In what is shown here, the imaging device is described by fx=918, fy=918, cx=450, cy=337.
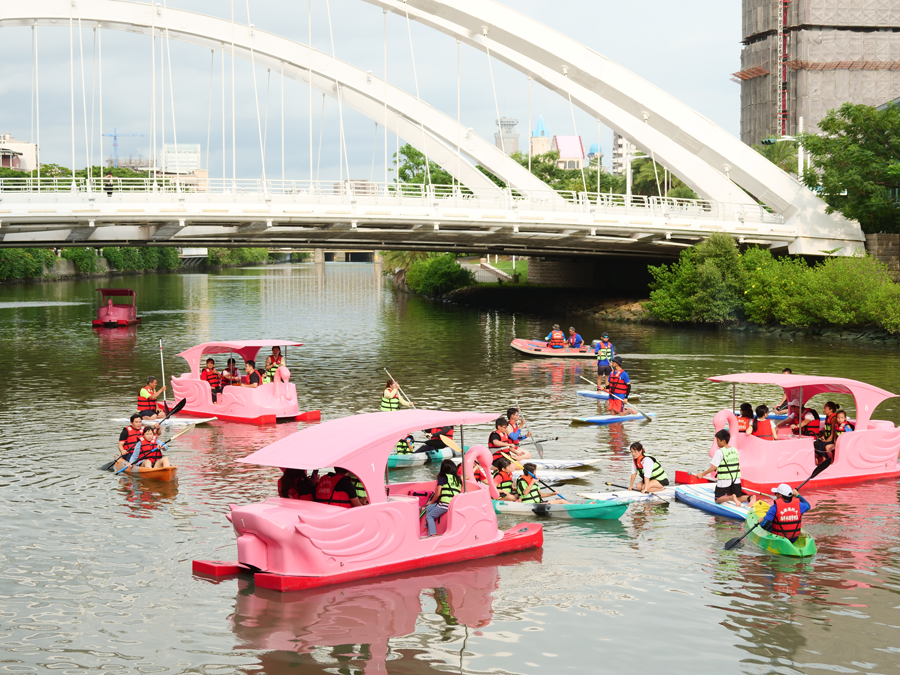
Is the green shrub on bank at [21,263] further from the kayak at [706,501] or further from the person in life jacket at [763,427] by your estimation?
the kayak at [706,501]

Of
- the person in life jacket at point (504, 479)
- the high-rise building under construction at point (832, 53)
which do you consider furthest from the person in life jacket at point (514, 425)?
the high-rise building under construction at point (832, 53)

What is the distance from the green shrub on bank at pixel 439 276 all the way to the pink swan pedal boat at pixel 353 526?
7187 cm

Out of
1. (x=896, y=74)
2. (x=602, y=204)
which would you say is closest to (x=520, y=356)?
(x=602, y=204)

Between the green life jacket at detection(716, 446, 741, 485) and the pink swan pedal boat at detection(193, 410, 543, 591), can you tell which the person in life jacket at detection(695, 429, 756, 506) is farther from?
the pink swan pedal boat at detection(193, 410, 543, 591)

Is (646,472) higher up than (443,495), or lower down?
lower down

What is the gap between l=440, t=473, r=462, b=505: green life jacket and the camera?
14.1 meters

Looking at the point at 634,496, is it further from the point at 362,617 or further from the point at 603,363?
the point at 603,363

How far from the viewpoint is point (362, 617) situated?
11.8m

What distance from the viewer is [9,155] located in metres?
144

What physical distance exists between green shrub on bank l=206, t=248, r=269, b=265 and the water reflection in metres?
159

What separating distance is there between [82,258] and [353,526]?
116 m

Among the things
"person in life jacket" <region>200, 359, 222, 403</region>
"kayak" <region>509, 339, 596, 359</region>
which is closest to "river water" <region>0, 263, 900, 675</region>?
"person in life jacket" <region>200, 359, 222, 403</region>

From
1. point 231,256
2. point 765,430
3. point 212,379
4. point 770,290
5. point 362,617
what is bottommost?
point 362,617

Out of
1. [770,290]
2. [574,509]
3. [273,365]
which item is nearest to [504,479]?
[574,509]
